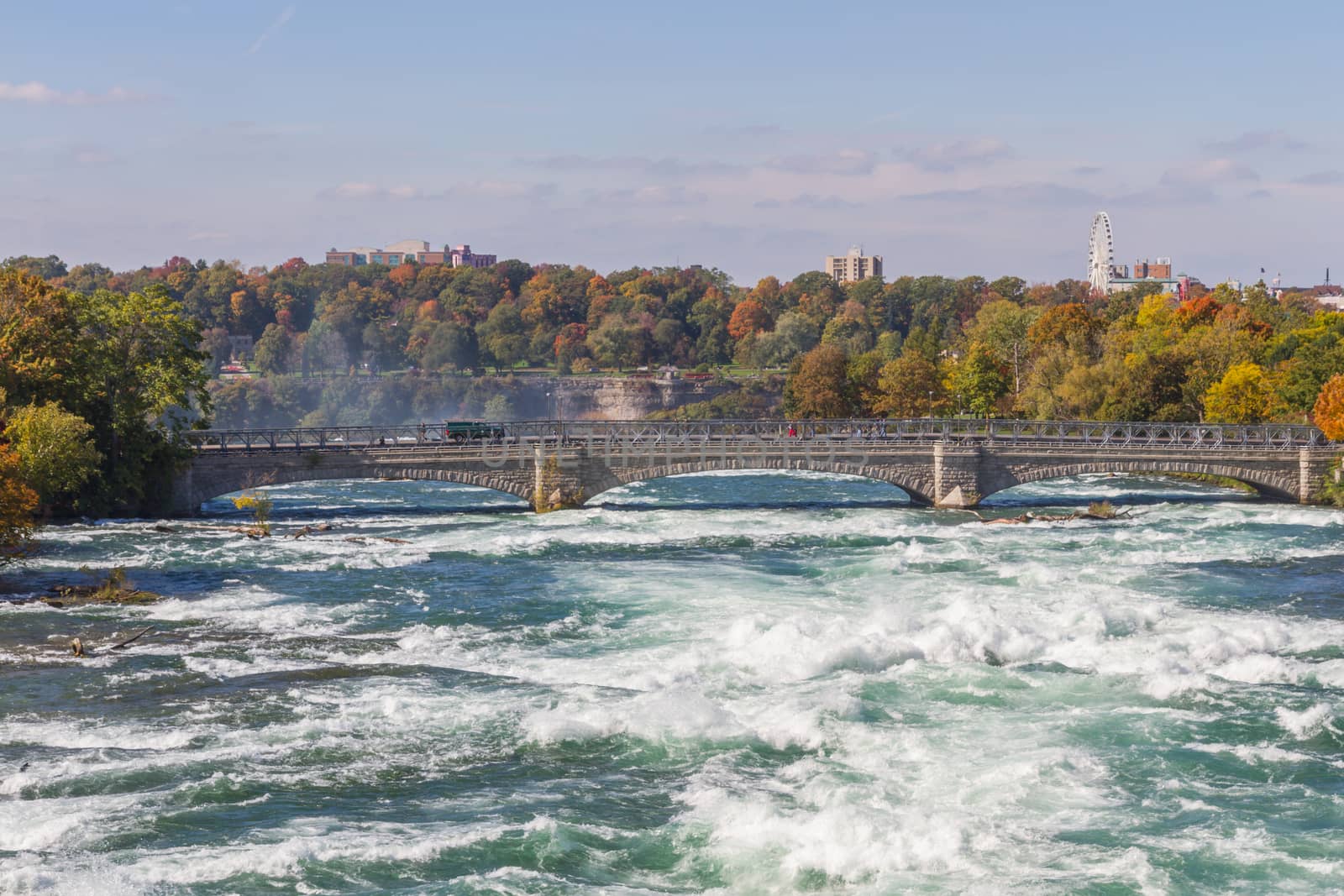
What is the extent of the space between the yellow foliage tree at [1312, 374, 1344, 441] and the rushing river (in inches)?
681

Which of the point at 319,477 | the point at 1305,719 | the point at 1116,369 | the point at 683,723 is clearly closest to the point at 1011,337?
the point at 1116,369

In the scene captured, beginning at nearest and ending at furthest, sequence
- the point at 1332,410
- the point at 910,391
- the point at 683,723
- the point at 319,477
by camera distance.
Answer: the point at 683,723 < the point at 319,477 < the point at 1332,410 < the point at 910,391

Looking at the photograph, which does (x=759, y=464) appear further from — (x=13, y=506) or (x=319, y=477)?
(x=13, y=506)

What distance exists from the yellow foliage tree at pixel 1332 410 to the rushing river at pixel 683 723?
1730 cm

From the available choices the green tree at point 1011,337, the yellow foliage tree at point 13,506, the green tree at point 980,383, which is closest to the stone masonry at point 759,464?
the yellow foliage tree at point 13,506

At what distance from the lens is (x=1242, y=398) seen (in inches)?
3898

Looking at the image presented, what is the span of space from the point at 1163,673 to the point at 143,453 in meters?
52.7

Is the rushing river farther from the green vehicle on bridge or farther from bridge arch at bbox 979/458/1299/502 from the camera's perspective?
the green vehicle on bridge

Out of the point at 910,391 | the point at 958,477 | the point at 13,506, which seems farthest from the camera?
the point at 910,391

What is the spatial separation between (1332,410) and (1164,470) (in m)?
9.96

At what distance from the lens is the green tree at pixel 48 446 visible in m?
61.5

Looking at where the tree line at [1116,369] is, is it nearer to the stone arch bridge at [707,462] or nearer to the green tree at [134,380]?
the stone arch bridge at [707,462]

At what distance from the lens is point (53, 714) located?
122 feet

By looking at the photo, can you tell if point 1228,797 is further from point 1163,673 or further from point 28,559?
point 28,559
